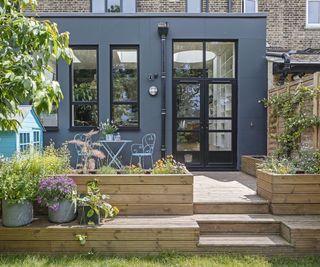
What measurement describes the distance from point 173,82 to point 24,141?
136 inches

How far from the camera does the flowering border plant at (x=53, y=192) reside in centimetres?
354

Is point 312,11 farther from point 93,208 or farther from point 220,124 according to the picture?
point 93,208

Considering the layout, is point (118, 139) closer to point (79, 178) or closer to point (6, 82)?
point (79, 178)

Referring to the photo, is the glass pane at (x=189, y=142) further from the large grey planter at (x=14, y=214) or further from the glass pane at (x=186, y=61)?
the large grey planter at (x=14, y=214)

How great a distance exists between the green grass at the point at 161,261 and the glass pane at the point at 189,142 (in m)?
3.98

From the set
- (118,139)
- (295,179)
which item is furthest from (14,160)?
(295,179)

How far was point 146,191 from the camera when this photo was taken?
3938mm

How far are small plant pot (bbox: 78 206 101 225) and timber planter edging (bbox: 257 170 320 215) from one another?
2.21 metres

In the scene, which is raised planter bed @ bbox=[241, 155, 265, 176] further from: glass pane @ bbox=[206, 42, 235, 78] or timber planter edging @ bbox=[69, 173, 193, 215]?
timber planter edging @ bbox=[69, 173, 193, 215]

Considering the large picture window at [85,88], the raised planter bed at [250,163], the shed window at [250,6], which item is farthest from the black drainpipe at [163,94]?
the shed window at [250,6]

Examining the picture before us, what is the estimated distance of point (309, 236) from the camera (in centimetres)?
342

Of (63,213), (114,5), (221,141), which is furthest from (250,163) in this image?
(114,5)

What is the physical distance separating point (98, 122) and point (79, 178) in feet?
11.0

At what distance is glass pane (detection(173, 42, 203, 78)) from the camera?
23.8 feet
